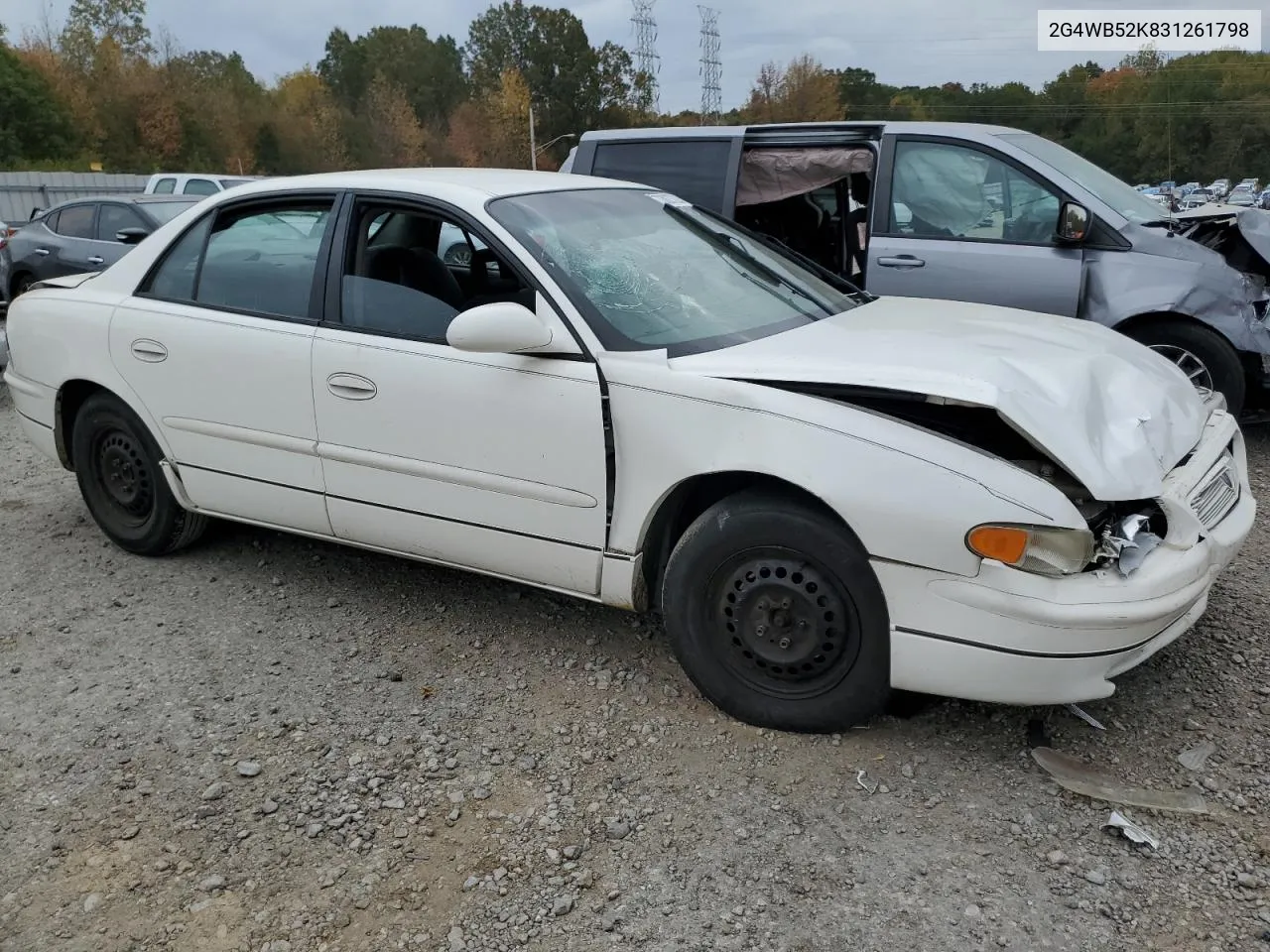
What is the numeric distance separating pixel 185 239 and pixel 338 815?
2566 mm

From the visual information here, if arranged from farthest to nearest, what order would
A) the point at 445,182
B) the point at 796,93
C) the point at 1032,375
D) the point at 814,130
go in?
the point at 796,93 → the point at 814,130 → the point at 445,182 → the point at 1032,375

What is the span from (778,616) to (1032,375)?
40.2 inches

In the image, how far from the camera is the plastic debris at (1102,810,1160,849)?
8.17ft

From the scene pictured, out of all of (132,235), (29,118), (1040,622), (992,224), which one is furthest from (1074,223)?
(29,118)

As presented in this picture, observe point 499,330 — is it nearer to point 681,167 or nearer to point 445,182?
point 445,182

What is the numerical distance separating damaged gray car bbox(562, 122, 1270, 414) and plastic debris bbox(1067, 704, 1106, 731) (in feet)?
9.04

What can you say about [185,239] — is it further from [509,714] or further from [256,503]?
[509,714]

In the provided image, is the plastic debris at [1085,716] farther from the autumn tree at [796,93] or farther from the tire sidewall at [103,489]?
the autumn tree at [796,93]

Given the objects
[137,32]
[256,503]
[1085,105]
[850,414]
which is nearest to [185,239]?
[256,503]

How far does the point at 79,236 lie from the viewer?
11383 millimetres

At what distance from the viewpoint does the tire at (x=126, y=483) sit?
4.28 meters

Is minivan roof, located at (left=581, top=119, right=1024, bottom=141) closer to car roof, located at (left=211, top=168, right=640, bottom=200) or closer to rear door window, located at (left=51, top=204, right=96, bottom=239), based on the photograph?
car roof, located at (left=211, top=168, right=640, bottom=200)

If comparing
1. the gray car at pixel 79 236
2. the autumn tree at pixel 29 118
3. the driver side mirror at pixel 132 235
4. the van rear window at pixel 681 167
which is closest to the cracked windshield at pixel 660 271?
the van rear window at pixel 681 167

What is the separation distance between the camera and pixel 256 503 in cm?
395
